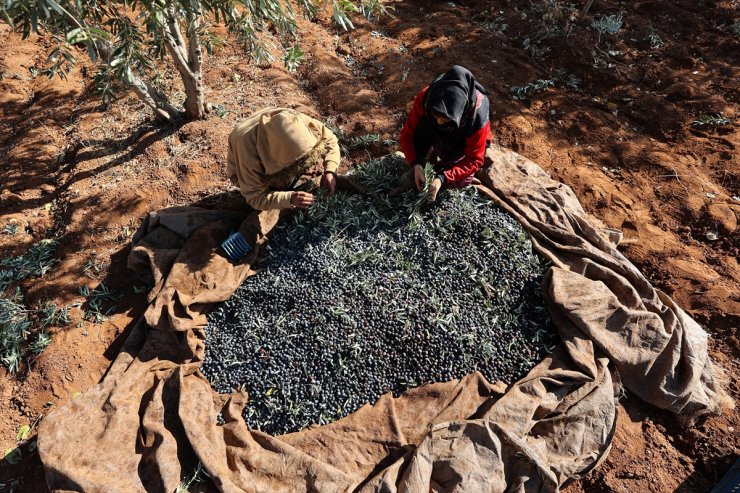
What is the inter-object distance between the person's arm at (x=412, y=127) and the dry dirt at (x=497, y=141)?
113 cm

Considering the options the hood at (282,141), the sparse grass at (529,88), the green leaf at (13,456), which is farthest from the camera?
the sparse grass at (529,88)

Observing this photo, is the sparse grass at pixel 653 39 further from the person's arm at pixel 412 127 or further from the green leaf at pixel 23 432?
the green leaf at pixel 23 432

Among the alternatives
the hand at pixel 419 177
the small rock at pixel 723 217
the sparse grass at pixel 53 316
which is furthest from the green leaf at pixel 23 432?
the small rock at pixel 723 217

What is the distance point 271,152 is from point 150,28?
3.83ft

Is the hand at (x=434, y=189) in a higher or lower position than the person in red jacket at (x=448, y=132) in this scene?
lower

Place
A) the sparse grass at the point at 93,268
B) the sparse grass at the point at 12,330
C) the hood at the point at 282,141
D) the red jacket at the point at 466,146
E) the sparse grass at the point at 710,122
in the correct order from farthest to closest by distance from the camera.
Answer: the sparse grass at the point at 710,122 → the sparse grass at the point at 93,268 → the red jacket at the point at 466,146 → the sparse grass at the point at 12,330 → the hood at the point at 282,141

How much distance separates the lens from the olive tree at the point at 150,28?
282cm

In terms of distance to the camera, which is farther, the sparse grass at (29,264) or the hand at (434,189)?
the sparse grass at (29,264)

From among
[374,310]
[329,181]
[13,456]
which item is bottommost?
[13,456]

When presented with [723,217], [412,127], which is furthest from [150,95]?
[723,217]

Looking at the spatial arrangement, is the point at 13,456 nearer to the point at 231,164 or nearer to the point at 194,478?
the point at 194,478

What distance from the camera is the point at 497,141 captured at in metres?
5.21

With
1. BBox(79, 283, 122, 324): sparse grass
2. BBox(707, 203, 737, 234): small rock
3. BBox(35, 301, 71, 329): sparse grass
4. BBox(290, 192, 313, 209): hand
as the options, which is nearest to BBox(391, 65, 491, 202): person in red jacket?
BBox(290, 192, 313, 209): hand

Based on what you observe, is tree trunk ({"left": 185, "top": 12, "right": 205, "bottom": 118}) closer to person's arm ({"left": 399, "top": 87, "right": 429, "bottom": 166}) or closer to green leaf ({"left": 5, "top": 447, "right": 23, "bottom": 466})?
person's arm ({"left": 399, "top": 87, "right": 429, "bottom": 166})
